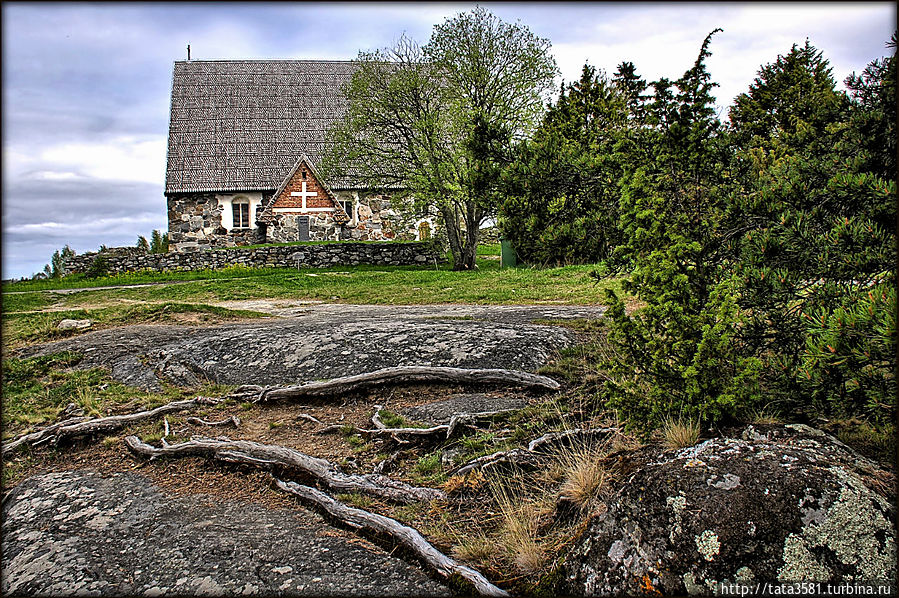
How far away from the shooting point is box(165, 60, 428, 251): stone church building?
109ft

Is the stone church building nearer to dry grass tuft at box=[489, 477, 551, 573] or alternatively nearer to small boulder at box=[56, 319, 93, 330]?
small boulder at box=[56, 319, 93, 330]

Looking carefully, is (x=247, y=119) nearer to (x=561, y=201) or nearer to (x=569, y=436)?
(x=561, y=201)

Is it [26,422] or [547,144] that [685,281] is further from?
[26,422]

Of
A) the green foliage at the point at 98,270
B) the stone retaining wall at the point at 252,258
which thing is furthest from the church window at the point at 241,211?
the green foliage at the point at 98,270

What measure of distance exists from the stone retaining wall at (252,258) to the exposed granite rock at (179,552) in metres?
22.6

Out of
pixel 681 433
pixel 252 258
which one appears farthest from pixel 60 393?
pixel 252 258

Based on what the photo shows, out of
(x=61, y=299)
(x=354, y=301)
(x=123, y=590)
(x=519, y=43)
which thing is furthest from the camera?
(x=519, y=43)

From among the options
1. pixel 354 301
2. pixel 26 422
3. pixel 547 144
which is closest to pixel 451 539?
pixel 547 144

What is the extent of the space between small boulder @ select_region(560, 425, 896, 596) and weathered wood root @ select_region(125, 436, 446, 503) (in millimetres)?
1590

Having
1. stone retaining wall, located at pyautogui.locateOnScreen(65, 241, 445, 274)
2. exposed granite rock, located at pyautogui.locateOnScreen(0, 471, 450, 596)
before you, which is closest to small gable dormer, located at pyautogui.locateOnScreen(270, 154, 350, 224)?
stone retaining wall, located at pyautogui.locateOnScreen(65, 241, 445, 274)

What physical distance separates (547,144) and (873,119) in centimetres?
263

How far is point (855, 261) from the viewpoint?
350 centimetres

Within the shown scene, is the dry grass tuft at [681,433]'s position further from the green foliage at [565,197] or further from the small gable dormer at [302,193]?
the small gable dormer at [302,193]

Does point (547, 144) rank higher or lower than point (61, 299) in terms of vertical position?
higher
